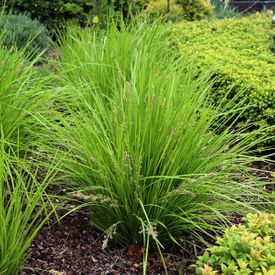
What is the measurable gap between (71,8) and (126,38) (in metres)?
3.65

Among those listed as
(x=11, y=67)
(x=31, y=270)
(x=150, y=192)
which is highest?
(x=11, y=67)

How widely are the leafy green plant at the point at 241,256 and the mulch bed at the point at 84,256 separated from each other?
0.40 m

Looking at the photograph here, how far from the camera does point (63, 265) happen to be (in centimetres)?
261

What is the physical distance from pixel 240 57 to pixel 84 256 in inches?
120

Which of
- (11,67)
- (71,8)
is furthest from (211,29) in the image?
(11,67)

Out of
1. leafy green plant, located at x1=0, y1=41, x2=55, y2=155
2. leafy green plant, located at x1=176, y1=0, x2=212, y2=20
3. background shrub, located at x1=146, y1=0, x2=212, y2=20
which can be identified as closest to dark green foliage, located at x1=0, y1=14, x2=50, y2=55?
background shrub, located at x1=146, y1=0, x2=212, y2=20

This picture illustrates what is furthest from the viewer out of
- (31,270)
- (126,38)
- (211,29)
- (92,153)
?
(211,29)

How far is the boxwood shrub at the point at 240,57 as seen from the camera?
408 cm

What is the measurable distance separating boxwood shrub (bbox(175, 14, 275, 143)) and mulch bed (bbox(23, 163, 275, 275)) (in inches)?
43.1

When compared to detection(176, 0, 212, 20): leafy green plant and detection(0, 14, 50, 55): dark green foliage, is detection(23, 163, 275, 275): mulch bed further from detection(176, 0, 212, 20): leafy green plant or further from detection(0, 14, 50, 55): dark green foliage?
detection(176, 0, 212, 20): leafy green plant

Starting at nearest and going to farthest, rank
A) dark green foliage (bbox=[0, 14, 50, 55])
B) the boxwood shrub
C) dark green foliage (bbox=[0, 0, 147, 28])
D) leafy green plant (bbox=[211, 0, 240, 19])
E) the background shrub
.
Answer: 1. the boxwood shrub
2. dark green foliage (bbox=[0, 14, 50, 55])
3. dark green foliage (bbox=[0, 0, 147, 28])
4. the background shrub
5. leafy green plant (bbox=[211, 0, 240, 19])

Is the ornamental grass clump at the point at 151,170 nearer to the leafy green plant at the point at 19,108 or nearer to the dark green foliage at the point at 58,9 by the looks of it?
the leafy green plant at the point at 19,108

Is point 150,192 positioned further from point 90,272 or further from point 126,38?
point 126,38

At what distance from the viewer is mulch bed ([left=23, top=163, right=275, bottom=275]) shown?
8.52ft
